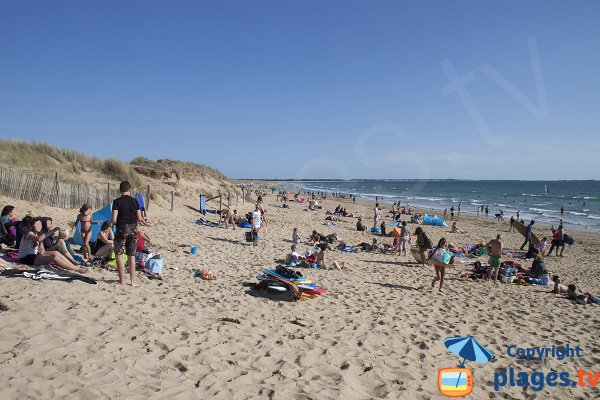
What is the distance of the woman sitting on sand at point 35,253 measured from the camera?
5934 millimetres

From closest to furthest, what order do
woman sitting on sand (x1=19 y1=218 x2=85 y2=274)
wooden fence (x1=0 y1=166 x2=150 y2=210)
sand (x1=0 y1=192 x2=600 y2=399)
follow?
sand (x1=0 y1=192 x2=600 y2=399), woman sitting on sand (x1=19 y1=218 x2=85 y2=274), wooden fence (x1=0 y1=166 x2=150 y2=210)

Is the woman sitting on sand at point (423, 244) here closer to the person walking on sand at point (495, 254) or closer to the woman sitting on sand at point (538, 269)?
the person walking on sand at point (495, 254)

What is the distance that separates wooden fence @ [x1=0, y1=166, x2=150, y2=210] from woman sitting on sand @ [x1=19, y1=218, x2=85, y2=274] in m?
7.15

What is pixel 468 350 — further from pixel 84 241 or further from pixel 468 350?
pixel 84 241

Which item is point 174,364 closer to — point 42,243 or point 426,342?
point 426,342

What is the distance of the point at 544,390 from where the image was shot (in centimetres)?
427

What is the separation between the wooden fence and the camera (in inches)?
452

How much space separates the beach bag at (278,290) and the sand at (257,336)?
0.21 meters

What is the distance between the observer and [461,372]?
174 inches

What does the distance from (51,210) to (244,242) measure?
656cm

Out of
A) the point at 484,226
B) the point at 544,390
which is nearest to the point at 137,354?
the point at 544,390

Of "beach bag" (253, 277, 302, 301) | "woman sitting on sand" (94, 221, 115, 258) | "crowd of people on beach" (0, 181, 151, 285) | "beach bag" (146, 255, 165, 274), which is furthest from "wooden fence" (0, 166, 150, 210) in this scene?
"beach bag" (253, 277, 302, 301)

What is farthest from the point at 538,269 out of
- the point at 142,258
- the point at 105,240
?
the point at 105,240

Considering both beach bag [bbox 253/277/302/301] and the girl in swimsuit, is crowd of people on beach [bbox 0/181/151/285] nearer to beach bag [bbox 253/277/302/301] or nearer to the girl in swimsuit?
the girl in swimsuit
